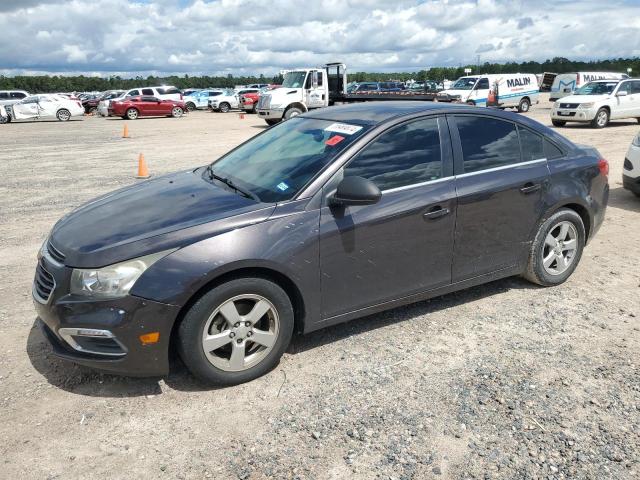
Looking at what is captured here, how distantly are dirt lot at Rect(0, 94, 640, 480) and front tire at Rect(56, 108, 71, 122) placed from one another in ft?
97.3

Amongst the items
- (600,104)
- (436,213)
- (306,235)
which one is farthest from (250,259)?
(600,104)

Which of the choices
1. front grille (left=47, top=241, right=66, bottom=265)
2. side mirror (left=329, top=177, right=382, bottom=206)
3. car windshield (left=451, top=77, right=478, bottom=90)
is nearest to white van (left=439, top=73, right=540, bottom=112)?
car windshield (left=451, top=77, right=478, bottom=90)

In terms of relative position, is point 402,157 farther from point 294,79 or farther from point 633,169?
point 294,79

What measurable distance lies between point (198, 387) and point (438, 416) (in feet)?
4.88

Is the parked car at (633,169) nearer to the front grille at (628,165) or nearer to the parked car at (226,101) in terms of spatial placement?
the front grille at (628,165)

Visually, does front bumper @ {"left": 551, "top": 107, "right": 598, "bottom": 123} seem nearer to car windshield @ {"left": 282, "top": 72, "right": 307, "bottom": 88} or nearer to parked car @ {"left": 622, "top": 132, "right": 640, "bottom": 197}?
car windshield @ {"left": 282, "top": 72, "right": 307, "bottom": 88}

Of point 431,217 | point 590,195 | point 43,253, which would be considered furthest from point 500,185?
point 43,253

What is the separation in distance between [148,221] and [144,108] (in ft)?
105

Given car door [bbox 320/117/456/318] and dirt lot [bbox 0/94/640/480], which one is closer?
dirt lot [bbox 0/94/640/480]

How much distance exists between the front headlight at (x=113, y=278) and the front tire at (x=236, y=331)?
36 cm

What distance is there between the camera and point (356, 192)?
11.1 ft

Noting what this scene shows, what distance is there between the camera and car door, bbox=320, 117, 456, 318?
354 centimetres

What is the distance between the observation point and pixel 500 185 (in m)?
4.21

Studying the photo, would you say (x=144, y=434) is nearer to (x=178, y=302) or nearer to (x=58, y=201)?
(x=178, y=302)
